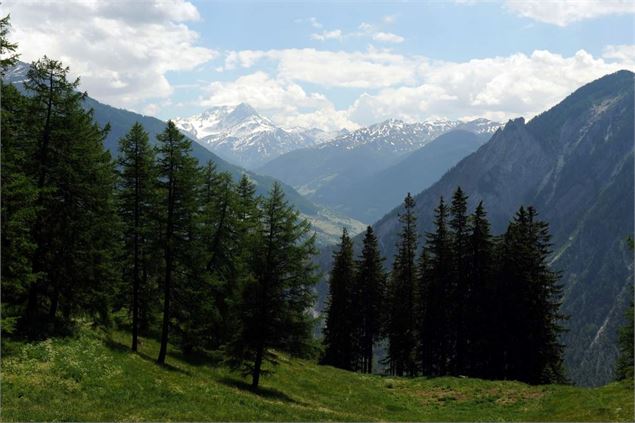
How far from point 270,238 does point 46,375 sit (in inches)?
610

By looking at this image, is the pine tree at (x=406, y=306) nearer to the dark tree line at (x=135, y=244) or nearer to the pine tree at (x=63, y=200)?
the dark tree line at (x=135, y=244)

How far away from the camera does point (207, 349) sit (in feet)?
144

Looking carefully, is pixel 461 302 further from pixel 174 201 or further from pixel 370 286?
pixel 174 201

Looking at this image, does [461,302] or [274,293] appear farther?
[461,302]

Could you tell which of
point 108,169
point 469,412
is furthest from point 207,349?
point 469,412

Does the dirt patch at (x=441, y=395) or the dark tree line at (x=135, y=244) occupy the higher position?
the dark tree line at (x=135, y=244)

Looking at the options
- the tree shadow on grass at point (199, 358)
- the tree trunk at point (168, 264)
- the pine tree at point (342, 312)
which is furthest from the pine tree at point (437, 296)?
the tree trunk at point (168, 264)

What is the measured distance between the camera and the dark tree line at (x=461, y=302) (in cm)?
4822

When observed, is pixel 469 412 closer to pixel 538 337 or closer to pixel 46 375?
pixel 538 337

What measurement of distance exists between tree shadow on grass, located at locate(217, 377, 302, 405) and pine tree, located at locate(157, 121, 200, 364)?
14.8 feet

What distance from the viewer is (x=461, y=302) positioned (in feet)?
172

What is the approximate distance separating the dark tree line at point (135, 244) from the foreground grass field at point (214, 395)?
256 centimetres

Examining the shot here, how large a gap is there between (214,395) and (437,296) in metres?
32.0

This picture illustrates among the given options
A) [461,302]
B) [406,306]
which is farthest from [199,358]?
[461,302]
